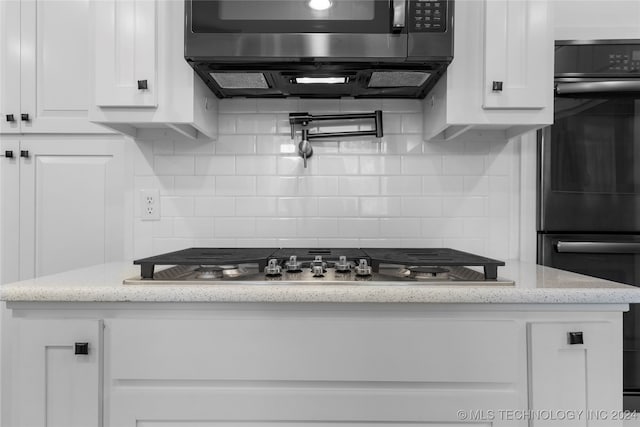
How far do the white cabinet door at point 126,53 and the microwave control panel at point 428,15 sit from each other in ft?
2.67

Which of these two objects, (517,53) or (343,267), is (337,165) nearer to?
(343,267)

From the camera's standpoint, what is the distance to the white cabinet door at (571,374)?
108 cm

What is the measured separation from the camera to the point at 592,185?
64.2 inches

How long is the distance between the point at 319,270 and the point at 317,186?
1.92ft

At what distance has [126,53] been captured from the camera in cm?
136

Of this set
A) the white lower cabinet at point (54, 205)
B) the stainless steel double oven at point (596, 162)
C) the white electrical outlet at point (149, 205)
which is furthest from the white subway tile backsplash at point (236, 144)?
the stainless steel double oven at point (596, 162)

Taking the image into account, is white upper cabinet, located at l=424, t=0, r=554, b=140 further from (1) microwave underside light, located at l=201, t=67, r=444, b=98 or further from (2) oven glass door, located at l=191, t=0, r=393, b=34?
(2) oven glass door, located at l=191, t=0, r=393, b=34

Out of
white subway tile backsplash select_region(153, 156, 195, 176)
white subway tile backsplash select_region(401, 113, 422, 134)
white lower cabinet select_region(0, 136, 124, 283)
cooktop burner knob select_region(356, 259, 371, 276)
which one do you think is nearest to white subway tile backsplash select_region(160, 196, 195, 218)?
white subway tile backsplash select_region(153, 156, 195, 176)

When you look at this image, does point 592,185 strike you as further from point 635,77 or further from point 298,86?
point 298,86

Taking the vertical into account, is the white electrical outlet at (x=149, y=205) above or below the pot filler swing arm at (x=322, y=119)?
below

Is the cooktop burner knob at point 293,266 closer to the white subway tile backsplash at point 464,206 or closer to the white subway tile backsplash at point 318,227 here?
the white subway tile backsplash at point 318,227

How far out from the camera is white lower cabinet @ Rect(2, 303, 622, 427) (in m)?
1.08

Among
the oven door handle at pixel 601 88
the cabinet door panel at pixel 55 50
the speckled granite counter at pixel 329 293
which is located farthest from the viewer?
the cabinet door panel at pixel 55 50

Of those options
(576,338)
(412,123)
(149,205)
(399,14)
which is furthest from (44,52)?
(576,338)
